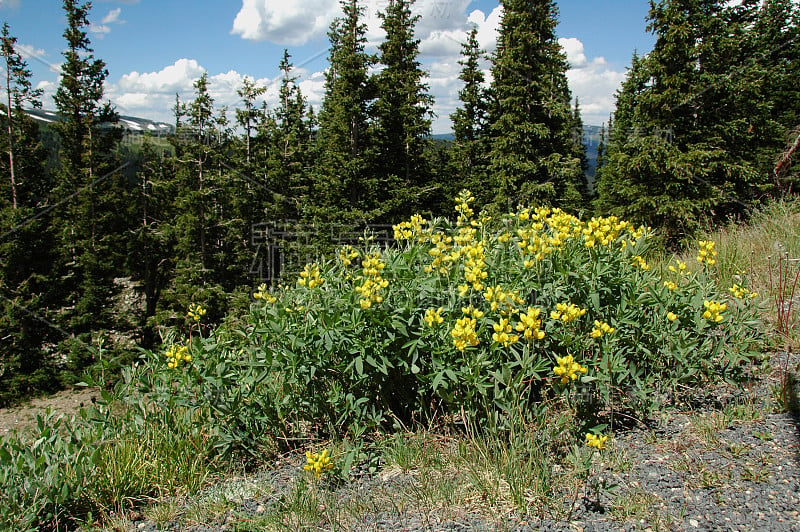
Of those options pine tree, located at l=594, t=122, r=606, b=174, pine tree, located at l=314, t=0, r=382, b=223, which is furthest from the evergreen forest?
pine tree, located at l=594, t=122, r=606, b=174

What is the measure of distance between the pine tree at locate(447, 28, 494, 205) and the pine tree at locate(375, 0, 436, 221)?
1.53 m

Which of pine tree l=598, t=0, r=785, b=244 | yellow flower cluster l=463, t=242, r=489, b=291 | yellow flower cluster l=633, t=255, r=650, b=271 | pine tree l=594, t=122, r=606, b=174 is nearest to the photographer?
yellow flower cluster l=463, t=242, r=489, b=291

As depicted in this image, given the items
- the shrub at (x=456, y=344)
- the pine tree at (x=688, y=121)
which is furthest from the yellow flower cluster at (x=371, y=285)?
the pine tree at (x=688, y=121)

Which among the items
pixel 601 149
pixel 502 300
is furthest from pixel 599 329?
pixel 601 149

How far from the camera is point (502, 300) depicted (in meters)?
2.30

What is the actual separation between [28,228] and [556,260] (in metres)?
22.0

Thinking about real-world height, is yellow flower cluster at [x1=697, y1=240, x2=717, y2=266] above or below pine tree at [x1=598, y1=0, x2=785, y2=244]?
below

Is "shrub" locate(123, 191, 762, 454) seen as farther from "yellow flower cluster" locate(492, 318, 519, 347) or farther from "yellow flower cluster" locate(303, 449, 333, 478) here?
"yellow flower cluster" locate(303, 449, 333, 478)

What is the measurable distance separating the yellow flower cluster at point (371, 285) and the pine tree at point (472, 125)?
55.6 ft

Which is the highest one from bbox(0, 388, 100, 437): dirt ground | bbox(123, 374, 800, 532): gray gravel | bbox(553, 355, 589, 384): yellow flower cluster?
bbox(553, 355, 589, 384): yellow flower cluster

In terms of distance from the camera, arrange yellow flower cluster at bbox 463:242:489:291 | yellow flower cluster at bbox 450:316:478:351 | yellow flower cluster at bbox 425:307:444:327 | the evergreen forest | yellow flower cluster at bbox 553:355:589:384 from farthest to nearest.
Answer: the evergreen forest, yellow flower cluster at bbox 463:242:489:291, yellow flower cluster at bbox 425:307:444:327, yellow flower cluster at bbox 450:316:478:351, yellow flower cluster at bbox 553:355:589:384

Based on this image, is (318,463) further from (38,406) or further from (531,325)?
(38,406)

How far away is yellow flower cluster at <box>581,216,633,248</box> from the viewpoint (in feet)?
8.57

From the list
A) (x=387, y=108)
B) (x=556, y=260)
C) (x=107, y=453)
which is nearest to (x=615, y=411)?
(x=556, y=260)
